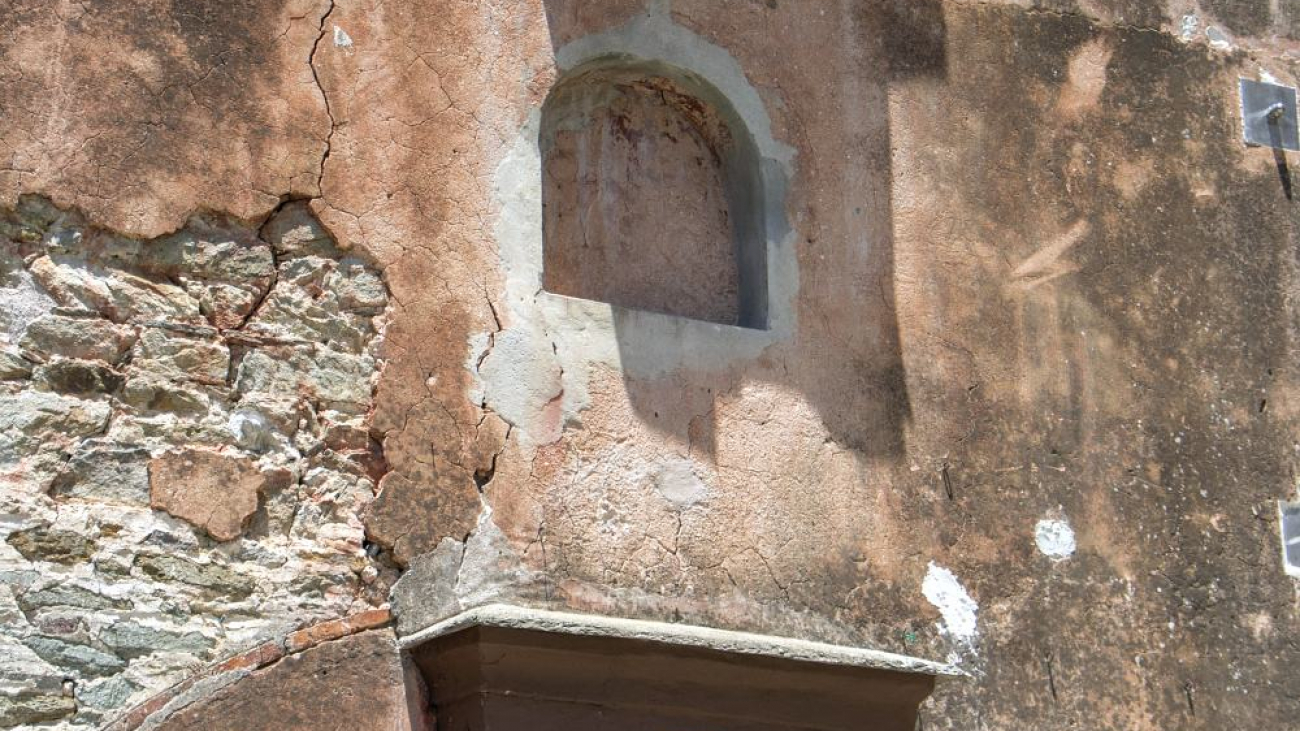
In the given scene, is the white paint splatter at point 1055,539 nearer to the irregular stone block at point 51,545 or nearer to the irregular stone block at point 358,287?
the irregular stone block at point 358,287

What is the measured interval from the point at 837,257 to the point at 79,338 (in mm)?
2451

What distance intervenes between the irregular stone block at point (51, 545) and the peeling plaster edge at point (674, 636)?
888 mm

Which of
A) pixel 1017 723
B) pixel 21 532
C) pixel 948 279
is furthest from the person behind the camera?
pixel 948 279

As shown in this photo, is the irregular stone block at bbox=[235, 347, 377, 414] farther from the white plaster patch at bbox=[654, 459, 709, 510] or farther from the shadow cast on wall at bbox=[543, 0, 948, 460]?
the white plaster patch at bbox=[654, 459, 709, 510]

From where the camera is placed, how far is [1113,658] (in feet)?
20.1

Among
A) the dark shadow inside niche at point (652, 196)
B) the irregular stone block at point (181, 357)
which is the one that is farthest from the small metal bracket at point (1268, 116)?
the irregular stone block at point (181, 357)

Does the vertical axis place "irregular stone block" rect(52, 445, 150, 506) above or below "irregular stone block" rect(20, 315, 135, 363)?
below

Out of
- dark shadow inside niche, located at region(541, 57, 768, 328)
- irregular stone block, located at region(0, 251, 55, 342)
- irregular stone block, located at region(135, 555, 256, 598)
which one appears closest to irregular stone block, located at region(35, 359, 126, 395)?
irregular stone block, located at region(0, 251, 55, 342)

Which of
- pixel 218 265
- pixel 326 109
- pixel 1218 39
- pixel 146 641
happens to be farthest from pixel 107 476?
pixel 1218 39

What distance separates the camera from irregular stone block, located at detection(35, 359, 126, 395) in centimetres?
498

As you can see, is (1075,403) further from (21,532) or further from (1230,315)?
(21,532)

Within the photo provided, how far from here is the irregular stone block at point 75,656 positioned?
476cm

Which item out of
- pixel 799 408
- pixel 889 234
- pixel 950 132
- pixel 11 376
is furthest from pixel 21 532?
pixel 950 132

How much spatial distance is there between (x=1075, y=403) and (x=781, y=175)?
127cm
